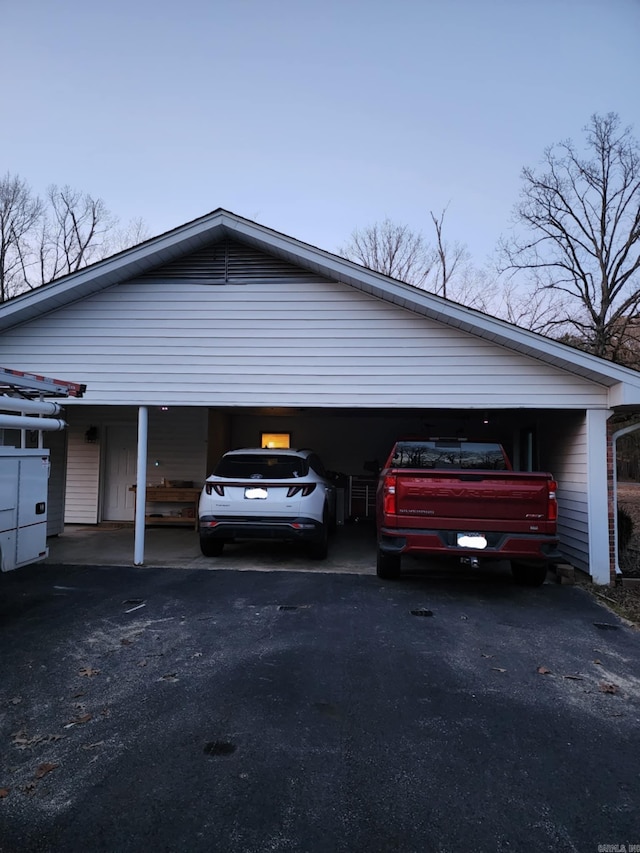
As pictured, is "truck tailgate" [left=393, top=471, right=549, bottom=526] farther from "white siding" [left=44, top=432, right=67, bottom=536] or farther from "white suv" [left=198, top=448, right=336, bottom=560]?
"white siding" [left=44, top=432, right=67, bottom=536]

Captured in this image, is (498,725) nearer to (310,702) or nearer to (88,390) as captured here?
(310,702)

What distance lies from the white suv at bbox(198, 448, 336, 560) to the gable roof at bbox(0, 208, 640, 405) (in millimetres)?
3034

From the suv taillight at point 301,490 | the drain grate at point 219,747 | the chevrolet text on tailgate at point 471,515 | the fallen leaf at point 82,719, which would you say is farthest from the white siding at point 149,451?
the drain grate at point 219,747

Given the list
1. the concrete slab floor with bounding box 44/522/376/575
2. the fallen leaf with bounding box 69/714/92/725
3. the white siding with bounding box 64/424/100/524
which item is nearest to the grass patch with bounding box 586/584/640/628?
the concrete slab floor with bounding box 44/522/376/575

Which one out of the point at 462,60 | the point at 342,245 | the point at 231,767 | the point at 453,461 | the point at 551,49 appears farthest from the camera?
the point at 342,245

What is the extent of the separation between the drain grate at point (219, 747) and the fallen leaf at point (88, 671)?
1.52 meters

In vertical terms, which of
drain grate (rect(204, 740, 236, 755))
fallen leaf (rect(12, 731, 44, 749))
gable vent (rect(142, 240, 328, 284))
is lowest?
fallen leaf (rect(12, 731, 44, 749))

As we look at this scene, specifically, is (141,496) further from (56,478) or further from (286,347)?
(56,478)

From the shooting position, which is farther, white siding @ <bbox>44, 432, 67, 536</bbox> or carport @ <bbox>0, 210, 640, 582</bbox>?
white siding @ <bbox>44, 432, 67, 536</bbox>

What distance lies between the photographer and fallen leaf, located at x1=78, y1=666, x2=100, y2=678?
3.89 meters

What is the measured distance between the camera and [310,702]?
3422 millimetres

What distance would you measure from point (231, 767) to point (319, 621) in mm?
2539

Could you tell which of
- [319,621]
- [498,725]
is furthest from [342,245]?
[498,725]

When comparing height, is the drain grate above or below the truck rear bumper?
below
